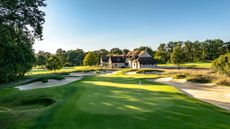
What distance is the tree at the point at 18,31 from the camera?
1369 centimetres

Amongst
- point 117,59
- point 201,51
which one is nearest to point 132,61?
point 117,59

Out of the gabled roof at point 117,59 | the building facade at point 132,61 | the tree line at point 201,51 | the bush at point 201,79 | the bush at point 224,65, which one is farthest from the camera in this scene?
the tree line at point 201,51

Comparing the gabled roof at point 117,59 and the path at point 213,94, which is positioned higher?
the gabled roof at point 117,59

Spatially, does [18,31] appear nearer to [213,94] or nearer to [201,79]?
[213,94]

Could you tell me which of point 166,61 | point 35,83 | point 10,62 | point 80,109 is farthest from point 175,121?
point 166,61

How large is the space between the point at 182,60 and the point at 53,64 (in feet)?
121

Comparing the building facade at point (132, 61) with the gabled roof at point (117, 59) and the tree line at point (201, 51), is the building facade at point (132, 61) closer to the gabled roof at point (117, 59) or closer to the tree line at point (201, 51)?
the gabled roof at point (117, 59)

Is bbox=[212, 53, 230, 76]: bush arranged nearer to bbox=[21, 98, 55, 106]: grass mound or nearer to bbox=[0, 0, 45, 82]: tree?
bbox=[21, 98, 55, 106]: grass mound

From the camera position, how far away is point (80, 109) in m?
14.1

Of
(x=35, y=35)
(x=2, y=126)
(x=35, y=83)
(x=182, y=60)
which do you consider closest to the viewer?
(x=2, y=126)

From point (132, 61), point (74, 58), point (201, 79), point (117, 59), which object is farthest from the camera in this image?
point (74, 58)

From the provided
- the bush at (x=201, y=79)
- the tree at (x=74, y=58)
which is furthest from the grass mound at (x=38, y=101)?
the tree at (x=74, y=58)

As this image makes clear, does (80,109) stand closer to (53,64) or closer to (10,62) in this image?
(10,62)

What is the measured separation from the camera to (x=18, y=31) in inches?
593
